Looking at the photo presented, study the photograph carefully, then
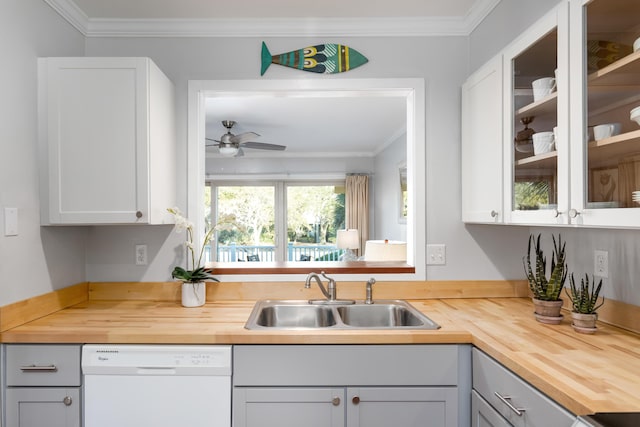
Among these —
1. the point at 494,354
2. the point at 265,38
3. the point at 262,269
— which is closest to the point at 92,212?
the point at 262,269

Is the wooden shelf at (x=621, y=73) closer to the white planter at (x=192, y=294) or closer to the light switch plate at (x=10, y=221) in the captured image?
the white planter at (x=192, y=294)

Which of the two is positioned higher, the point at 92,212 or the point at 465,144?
the point at 465,144

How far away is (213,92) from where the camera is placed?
7.32 feet

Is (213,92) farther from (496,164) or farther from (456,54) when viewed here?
(496,164)

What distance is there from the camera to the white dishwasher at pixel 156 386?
5.21 feet

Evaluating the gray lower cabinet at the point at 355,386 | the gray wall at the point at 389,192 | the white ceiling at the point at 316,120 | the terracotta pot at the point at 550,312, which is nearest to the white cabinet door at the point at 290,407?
the gray lower cabinet at the point at 355,386

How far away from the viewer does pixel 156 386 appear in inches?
62.9

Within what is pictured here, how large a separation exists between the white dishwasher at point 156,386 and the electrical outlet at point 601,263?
1.54 metres

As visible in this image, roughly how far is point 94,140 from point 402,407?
1747mm

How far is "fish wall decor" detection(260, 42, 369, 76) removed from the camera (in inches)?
87.0

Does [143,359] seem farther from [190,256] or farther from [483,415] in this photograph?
[483,415]

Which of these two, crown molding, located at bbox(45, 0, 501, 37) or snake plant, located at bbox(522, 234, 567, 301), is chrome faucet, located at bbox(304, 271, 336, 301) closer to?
snake plant, located at bbox(522, 234, 567, 301)

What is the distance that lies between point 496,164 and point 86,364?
190 centimetres

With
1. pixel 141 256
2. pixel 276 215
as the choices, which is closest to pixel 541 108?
pixel 141 256
